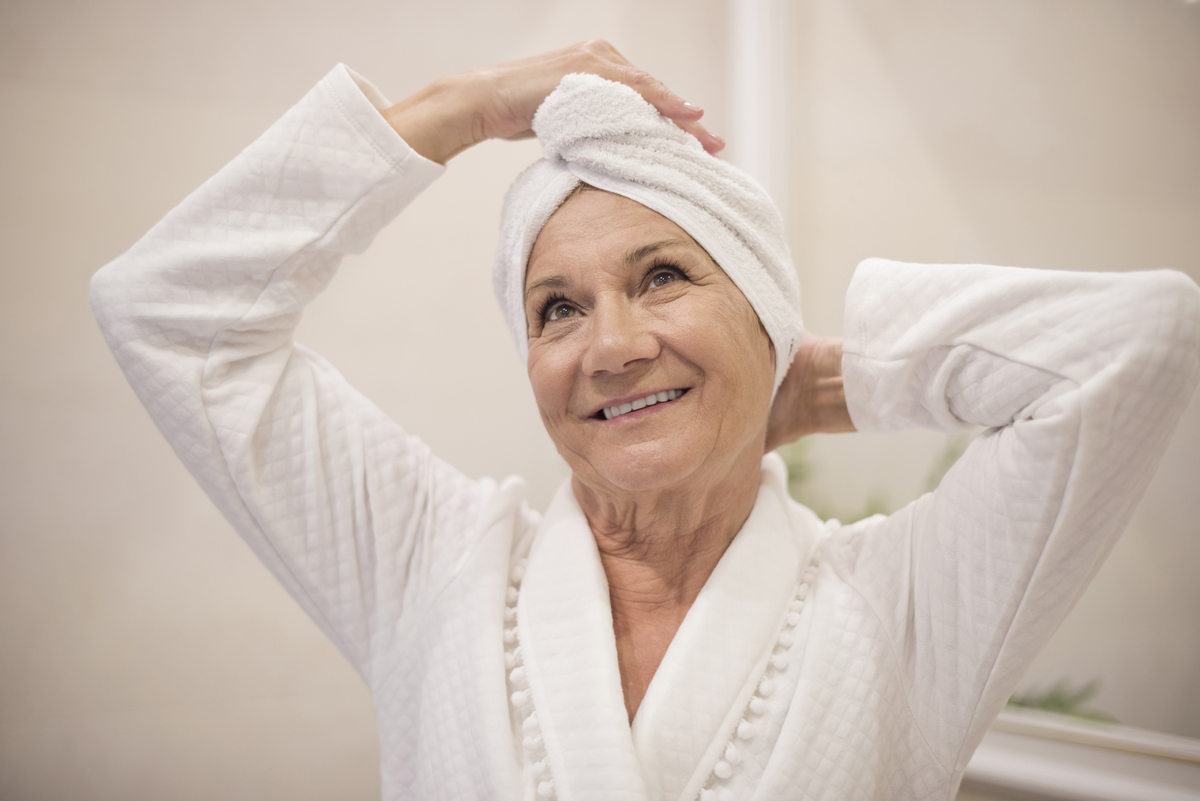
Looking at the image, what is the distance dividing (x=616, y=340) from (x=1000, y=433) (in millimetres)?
418

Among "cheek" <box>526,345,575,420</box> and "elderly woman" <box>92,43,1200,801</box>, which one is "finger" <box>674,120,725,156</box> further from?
"cheek" <box>526,345,575,420</box>

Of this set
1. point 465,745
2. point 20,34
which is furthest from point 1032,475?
point 20,34

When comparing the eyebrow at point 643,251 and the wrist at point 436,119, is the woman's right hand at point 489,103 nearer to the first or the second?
the wrist at point 436,119

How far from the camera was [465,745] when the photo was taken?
0.75 m

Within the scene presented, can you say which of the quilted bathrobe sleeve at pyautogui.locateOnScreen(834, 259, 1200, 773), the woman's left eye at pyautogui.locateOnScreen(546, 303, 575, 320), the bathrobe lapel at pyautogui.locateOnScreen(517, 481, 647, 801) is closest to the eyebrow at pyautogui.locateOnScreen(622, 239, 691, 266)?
the woman's left eye at pyautogui.locateOnScreen(546, 303, 575, 320)

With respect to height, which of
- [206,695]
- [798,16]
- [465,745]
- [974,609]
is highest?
[798,16]

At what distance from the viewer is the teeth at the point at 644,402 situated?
77 centimetres

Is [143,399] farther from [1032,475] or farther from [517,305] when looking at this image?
[1032,475]

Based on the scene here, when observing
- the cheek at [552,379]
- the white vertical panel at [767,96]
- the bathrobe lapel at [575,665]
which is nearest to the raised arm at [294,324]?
the bathrobe lapel at [575,665]

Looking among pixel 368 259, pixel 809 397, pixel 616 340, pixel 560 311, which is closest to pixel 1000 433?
pixel 809 397

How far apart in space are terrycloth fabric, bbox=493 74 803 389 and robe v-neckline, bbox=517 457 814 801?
29cm

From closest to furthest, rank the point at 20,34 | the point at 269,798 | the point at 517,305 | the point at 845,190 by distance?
the point at 517,305 → the point at 20,34 → the point at 269,798 → the point at 845,190

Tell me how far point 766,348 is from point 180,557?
3.60 feet

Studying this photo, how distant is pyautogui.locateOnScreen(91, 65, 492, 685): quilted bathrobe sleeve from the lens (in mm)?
785
